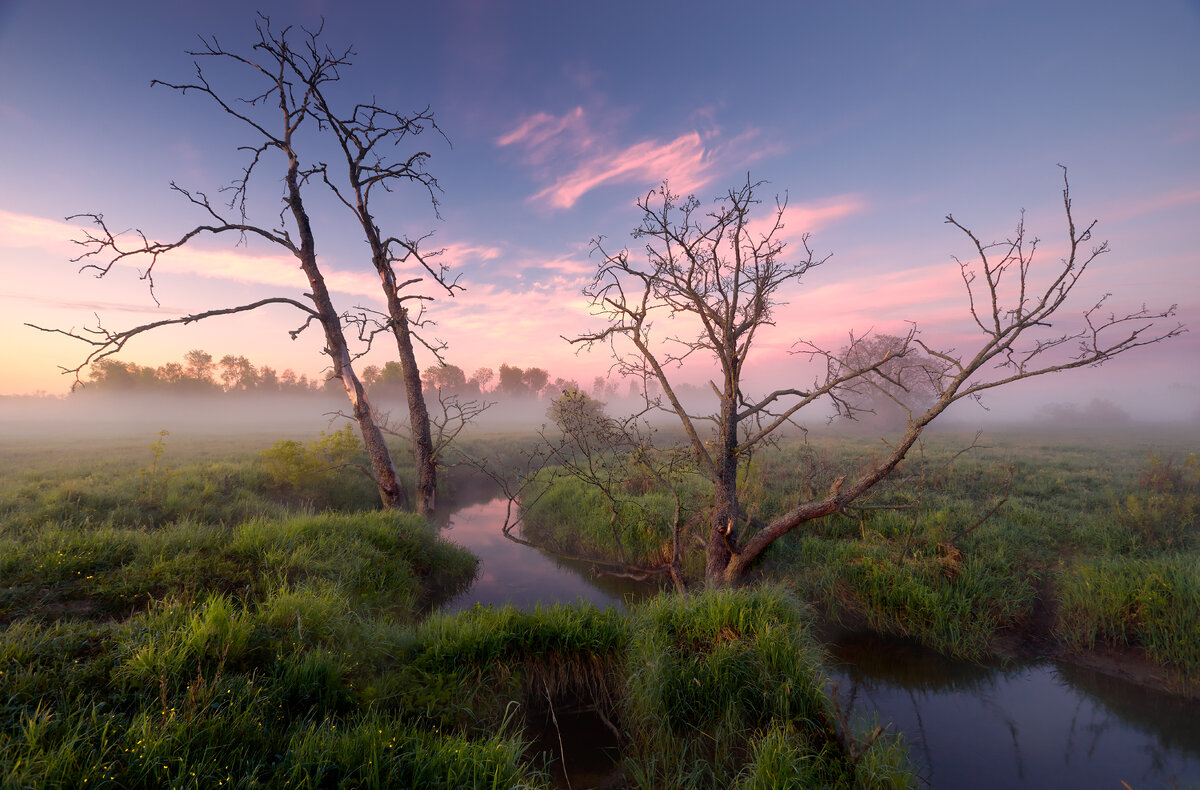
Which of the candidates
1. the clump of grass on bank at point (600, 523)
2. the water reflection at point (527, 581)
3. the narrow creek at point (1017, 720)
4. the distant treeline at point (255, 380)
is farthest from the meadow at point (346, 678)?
the distant treeline at point (255, 380)

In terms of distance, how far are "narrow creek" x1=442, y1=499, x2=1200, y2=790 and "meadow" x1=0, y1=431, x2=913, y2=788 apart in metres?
1.20

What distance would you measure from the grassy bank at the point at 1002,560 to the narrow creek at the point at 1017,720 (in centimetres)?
62

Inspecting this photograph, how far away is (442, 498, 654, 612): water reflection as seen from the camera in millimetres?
9742

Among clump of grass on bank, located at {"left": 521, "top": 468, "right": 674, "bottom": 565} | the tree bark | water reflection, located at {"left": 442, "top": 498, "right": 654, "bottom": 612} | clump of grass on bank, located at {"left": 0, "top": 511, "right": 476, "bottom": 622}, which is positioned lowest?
water reflection, located at {"left": 442, "top": 498, "right": 654, "bottom": 612}

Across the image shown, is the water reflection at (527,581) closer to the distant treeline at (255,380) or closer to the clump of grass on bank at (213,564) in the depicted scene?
the clump of grass on bank at (213,564)

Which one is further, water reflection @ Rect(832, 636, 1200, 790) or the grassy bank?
the grassy bank

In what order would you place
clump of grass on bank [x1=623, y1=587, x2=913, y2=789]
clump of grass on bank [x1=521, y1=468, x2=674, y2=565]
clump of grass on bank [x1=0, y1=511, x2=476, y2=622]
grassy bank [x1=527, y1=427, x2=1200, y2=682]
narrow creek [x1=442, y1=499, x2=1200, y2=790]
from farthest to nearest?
clump of grass on bank [x1=521, y1=468, x2=674, y2=565]
grassy bank [x1=527, y1=427, x2=1200, y2=682]
clump of grass on bank [x1=0, y1=511, x2=476, y2=622]
narrow creek [x1=442, y1=499, x2=1200, y2=790]
clump of grass on bank [x1=623, y1=587, x2=913, y2=789]

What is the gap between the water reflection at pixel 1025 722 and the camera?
5176 millimetres

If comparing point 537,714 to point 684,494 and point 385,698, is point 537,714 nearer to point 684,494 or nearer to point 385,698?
point 385,698

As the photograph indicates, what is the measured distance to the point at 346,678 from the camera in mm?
4617

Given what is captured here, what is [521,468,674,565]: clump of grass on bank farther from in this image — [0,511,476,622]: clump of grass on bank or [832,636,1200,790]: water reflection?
[832,636,1200,790]: water reflection

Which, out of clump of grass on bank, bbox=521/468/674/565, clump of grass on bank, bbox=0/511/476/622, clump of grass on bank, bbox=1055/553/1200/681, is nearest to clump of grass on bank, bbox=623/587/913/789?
clump of grass on bank, bbox=521/468/674/565

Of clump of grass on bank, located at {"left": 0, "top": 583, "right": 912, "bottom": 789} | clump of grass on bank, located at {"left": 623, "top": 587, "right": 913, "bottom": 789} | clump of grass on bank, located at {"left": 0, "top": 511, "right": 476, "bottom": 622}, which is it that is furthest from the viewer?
clump of grass on bank, located at {"left": 0, "top": 511, "right": 476, "bottom": 622}

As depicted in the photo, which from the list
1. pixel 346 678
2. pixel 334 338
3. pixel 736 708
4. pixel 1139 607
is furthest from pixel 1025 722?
pixel 334 338
